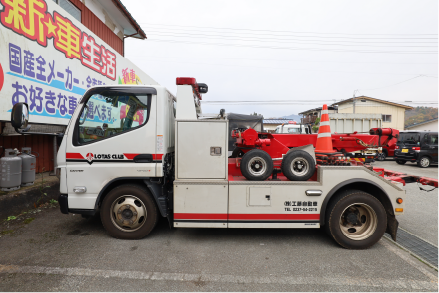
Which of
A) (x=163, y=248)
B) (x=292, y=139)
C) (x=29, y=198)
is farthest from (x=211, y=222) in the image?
(x=29, y=198)

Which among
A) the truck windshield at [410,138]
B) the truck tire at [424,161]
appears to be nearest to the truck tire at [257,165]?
the truck tire at [424,161]

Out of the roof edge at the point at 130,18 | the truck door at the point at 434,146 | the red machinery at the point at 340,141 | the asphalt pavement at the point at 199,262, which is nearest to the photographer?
the asphalt pavement at the point at 199,262

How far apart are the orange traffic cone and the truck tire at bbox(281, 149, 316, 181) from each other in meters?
0.73

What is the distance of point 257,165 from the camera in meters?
3.48

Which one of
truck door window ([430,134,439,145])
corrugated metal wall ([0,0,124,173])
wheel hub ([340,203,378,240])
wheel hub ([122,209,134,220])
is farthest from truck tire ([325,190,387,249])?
truck door window ([430,134,439,145])

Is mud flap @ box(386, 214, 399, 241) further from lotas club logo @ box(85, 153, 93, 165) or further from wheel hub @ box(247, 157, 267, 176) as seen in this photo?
lotas club logo @ box(85, 153, 93, 165)

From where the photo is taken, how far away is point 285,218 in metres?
3.42

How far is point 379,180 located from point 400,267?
1.15 metres

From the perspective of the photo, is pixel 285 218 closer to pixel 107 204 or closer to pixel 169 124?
pixel 169 124

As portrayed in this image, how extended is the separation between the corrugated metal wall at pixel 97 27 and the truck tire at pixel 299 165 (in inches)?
323

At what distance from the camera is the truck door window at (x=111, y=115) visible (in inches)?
136

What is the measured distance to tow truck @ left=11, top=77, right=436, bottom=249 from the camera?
3387 millimetres

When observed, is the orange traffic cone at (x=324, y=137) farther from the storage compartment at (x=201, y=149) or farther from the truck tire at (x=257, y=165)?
the storage compartment at (x=201, y=149)

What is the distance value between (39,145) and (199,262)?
5989 mm
